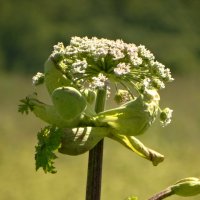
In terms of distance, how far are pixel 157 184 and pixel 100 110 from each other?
4.33 feet

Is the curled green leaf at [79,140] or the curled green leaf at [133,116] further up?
the curled green leaf at [133,116]

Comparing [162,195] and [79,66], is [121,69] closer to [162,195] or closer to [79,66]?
[79,66]

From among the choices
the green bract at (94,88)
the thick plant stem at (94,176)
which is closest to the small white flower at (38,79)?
the green bract at (94,88)

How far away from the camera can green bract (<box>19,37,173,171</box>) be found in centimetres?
103

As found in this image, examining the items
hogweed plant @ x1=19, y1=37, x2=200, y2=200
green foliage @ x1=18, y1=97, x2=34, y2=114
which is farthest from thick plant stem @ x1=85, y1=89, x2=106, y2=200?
green foliage @ x1=18, y1=97, x2=34, y2=114

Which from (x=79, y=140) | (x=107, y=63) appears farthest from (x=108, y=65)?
(x=79, y=140)

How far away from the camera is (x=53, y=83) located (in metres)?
1.09

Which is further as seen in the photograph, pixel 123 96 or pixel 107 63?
pixel 123 96

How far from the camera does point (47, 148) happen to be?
1067 mm

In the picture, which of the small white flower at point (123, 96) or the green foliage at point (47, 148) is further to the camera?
the small white flower at point (123, 96)

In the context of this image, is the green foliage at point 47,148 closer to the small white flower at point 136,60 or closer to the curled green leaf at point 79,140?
the curled green leaf at point 79,140

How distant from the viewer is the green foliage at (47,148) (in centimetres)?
107

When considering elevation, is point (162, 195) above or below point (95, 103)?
below

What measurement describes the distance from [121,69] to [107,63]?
0.03 m
